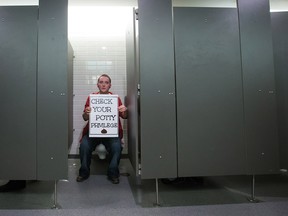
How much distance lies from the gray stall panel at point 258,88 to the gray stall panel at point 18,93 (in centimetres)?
188

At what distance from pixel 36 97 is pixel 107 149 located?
1.14 metres

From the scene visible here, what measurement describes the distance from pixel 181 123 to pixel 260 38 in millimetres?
1073

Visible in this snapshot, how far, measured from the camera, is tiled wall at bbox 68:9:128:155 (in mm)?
3422

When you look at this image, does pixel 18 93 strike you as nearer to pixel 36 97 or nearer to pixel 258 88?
pixel 36 97

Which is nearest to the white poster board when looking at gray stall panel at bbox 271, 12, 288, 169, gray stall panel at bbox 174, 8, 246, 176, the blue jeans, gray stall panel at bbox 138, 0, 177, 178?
the blue jeans

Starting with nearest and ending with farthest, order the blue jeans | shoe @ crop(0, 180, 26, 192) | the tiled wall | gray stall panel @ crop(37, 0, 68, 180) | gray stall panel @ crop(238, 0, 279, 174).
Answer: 1. gray stall panel @ crop(37, 0, 68, 180)
2. gray stall panel @ crop(238, 0, 279, 174)
3. shoe @ crop(0, 180, 26, 192)
4. the blue jeans
5. the tiled wall

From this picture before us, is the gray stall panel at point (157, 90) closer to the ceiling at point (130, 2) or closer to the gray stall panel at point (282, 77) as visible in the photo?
the gray stall panel at point (282, 77)

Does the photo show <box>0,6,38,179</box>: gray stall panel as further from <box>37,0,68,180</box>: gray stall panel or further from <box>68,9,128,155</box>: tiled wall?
<box>68,9,128,155</box>: tiled wall

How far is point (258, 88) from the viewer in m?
2.02

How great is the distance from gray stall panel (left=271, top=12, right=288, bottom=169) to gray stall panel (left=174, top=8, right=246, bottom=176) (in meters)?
0.65

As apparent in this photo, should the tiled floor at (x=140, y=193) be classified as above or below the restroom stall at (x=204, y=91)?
below

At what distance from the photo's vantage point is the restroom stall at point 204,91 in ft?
6.36

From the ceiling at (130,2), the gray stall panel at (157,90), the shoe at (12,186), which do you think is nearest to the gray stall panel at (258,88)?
the gray stall panel at (157,90)

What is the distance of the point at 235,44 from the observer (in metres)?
2.03
